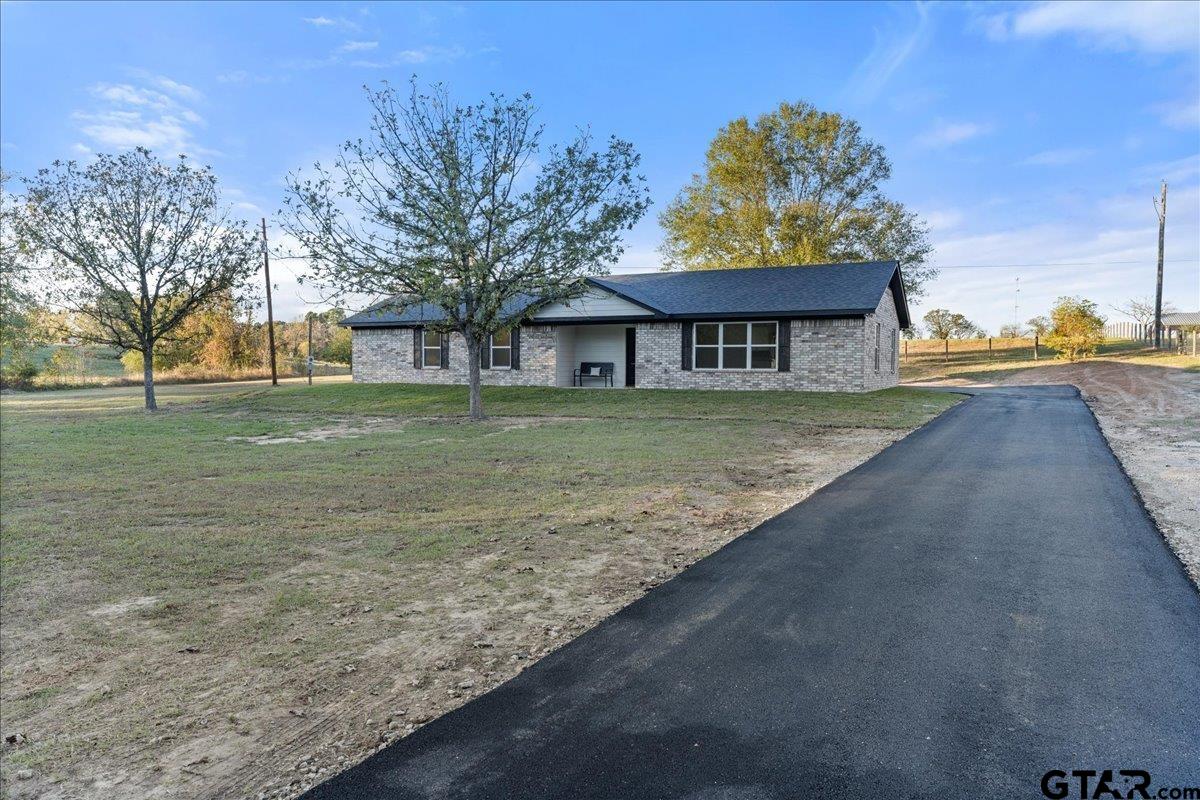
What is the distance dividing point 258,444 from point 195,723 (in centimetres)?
1075

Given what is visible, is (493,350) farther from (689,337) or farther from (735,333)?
(735,333)

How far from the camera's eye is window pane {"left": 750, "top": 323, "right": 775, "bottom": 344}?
20969 millimetres

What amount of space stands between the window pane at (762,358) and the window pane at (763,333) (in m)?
0.26

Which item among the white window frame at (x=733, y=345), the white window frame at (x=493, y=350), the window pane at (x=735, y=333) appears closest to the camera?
the white window frame at (x=733, y=345)

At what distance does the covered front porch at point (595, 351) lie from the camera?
23797mm

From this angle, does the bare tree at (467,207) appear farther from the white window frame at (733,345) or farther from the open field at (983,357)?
the open field at (983,357)

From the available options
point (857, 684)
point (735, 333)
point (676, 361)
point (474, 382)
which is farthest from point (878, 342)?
point (857, 684)

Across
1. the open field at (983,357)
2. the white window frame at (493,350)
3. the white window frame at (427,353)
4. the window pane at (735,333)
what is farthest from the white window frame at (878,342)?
the white window frame at (427,353)

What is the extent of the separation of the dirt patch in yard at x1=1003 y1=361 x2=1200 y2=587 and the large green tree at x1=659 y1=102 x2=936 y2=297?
32.2ft

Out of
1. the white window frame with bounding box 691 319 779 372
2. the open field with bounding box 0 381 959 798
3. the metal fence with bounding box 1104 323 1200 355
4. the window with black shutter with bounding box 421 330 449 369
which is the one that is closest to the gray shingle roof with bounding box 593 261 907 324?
the white window frame with bounding box 691 319 779 372

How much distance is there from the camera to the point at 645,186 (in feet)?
57.9

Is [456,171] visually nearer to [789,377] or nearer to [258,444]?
[258,444]

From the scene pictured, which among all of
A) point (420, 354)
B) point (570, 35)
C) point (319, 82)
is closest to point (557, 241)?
point (570, 35)

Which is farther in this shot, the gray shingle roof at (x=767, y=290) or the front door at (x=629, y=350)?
the front door at (x=629, y=350)
